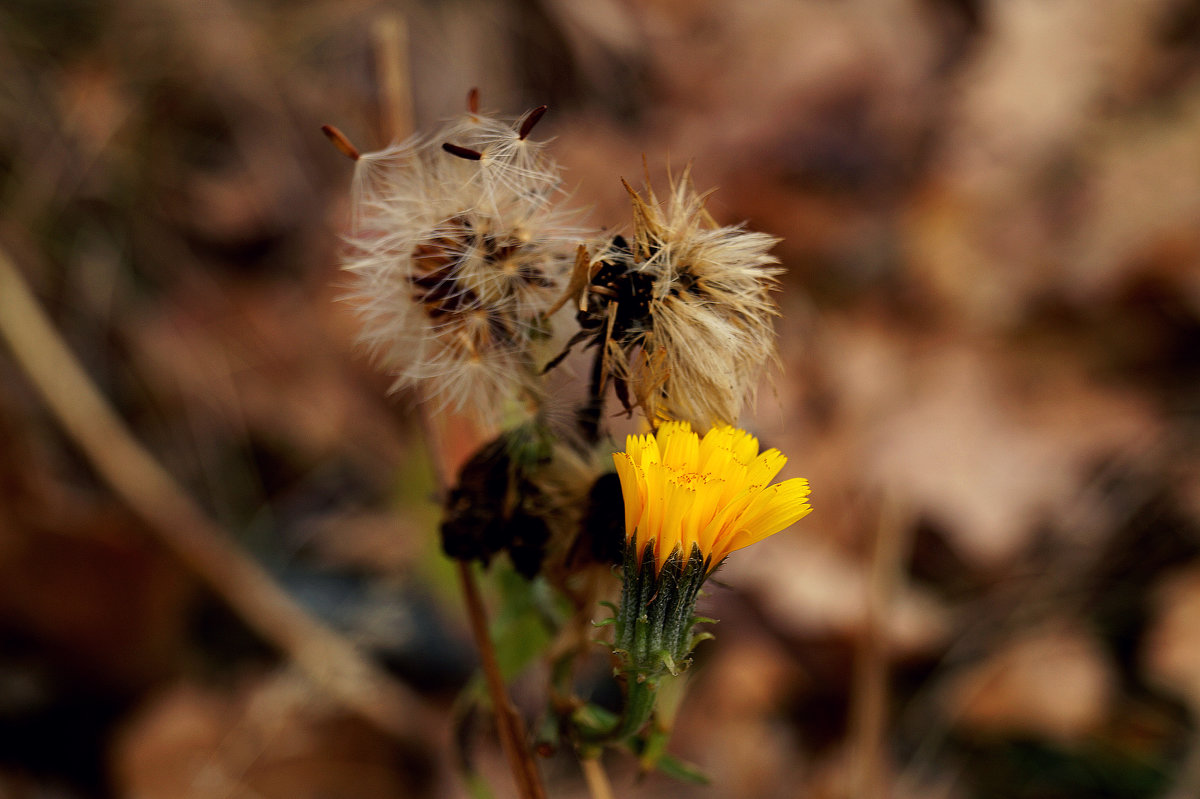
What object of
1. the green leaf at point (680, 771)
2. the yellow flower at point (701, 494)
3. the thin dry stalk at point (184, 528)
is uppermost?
the thin dry stalk at point (184, 528)

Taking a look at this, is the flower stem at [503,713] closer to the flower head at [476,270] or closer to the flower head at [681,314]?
the flower head at [476,270]

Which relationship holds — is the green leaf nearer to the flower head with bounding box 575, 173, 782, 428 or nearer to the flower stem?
the flower stem

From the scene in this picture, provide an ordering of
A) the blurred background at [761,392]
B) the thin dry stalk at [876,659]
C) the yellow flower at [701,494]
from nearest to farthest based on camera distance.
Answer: the yellow flower at [701,494] → the thin dry stalk at [876,659] → the blurred background at [761,392]

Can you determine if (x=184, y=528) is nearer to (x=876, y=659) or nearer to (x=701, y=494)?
(x=876, y=659)

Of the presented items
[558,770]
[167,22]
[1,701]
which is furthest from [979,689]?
[167,22]

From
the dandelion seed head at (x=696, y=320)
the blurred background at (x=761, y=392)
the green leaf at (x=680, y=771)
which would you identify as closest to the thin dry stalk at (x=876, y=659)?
the blurred background at (x=761, y=392)

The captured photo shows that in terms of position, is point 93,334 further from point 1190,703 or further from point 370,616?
point 1190,703
